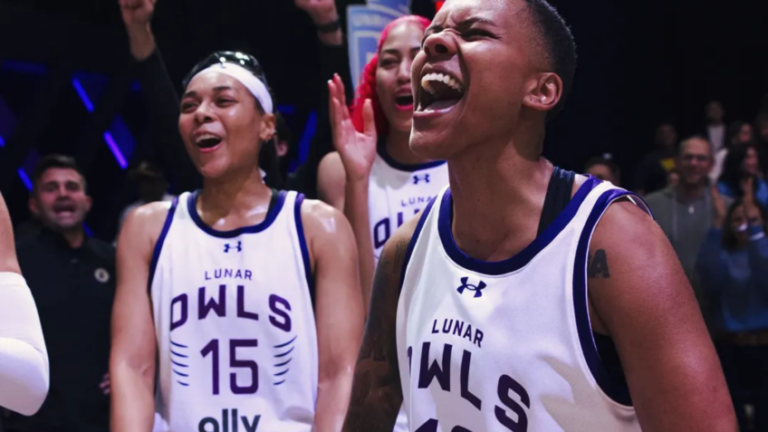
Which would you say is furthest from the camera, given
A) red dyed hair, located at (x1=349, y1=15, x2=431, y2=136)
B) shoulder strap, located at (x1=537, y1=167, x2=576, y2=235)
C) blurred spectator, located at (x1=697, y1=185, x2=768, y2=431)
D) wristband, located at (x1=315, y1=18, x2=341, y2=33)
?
blurred spectator, located at (x1=697, y1=185, x2=768, y2=431)

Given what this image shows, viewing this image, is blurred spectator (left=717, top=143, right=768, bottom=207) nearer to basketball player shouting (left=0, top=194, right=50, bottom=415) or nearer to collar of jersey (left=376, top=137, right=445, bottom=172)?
collar of jersey (left=376, top=137, right=445, bottom=172)

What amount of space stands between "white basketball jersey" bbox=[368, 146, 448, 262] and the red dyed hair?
0.69ft

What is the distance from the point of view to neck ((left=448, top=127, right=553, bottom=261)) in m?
2.05

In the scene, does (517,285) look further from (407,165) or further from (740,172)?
(740,172)

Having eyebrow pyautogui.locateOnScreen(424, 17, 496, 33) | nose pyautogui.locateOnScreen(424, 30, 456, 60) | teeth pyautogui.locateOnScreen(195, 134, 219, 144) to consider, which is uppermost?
eyebrow pyautogui.locateOnScreen(424, 17, 496, 33)

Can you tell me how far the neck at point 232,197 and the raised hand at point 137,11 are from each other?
93 centimetres

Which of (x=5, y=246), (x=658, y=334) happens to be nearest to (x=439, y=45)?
(x=658, y=334)

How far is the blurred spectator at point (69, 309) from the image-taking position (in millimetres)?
4551

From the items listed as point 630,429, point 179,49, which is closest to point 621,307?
point 630,429

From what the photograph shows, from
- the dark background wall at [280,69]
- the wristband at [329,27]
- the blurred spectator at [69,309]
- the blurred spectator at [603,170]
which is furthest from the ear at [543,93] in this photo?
the dark background wall at [280,69]

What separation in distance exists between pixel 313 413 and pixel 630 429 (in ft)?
4.54

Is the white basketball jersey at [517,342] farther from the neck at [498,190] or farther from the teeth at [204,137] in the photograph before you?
the teeth at [204,137]

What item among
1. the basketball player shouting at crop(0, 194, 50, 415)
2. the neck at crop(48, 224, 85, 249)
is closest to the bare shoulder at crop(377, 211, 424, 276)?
the basketball player shouting at crop(0, 194, 50, 415)

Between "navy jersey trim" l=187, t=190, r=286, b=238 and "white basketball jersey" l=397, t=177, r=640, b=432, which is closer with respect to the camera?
"white basketball jersey" l=397, t=177, r=640, b=432
